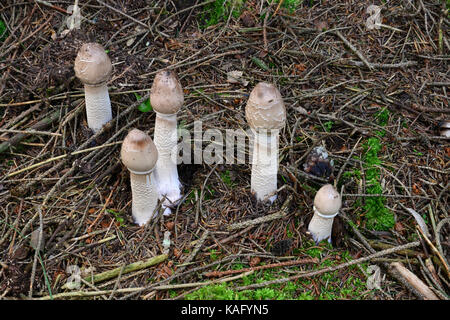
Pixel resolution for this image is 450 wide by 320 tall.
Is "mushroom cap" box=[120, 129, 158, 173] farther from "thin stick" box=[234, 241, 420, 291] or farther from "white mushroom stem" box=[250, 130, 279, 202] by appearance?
"thin stick" box=[234, 241, 420, 291]

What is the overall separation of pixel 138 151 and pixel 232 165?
1.27 m

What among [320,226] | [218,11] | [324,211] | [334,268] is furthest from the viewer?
[218,11]

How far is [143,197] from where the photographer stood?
364cm

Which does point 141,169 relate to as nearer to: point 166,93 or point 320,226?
point 166,93

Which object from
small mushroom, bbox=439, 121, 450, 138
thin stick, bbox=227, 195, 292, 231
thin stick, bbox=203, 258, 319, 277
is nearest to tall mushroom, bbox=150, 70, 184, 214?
thin stick, bbox=227, 195, 292, 231

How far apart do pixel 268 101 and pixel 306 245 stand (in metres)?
1.36

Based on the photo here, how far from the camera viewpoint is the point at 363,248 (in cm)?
341

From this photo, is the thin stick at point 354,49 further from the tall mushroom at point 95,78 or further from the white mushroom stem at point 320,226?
the tall mushroom at point 95,78

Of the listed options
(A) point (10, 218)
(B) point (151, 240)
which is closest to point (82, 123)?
(A) point (10, 218)

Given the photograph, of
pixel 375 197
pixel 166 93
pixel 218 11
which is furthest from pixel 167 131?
pixel 218 11

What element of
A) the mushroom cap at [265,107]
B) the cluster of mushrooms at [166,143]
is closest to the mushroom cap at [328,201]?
the cluster of mushrooms at [166,143]

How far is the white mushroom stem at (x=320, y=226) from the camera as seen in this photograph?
3434 mm
